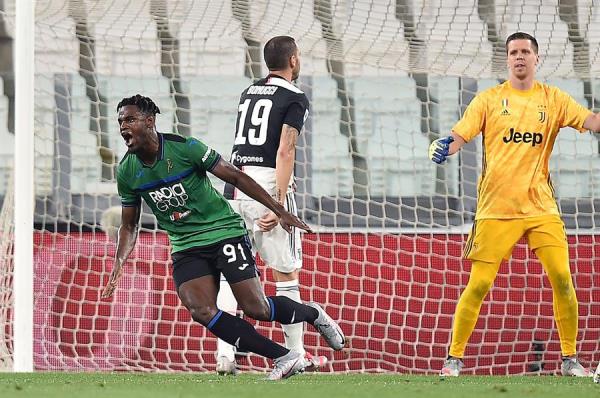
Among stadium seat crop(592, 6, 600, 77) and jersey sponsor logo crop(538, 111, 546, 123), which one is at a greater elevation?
stadium seat crop(592, 6, 600, 77)

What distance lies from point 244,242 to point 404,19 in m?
2.76

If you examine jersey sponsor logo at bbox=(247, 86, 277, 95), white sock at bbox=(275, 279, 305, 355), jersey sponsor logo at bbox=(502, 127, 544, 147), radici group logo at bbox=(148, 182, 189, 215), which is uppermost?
jersey sponsor logo at bbox=(247, 86, 277, 95)

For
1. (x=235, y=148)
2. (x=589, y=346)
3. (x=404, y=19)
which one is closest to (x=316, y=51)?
(x=404, y=19)

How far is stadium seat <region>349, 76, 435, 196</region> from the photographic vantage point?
28.7ft

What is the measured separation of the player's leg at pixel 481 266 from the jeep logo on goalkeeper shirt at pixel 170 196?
172cm

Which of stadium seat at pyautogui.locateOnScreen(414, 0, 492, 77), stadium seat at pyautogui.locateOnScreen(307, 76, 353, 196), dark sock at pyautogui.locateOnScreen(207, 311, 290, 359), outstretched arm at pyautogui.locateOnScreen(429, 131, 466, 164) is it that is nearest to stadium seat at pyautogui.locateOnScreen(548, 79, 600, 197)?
stadium seat at pyautogui.locateOnScreen(414, 0, 492, 77)

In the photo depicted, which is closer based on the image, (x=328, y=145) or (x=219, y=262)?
(x=219, y=262)

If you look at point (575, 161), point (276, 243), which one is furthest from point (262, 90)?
point (575, 161)

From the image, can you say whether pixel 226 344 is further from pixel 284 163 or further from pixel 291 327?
pixel 284 163

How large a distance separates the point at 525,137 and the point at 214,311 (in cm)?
198

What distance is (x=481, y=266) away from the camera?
6.65 m

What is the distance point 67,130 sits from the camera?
28.1ft

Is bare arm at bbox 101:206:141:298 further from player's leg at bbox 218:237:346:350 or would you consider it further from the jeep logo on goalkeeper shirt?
player's leg at bbox 218:237:346:350

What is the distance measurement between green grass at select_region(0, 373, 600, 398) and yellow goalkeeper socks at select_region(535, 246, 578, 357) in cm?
25
